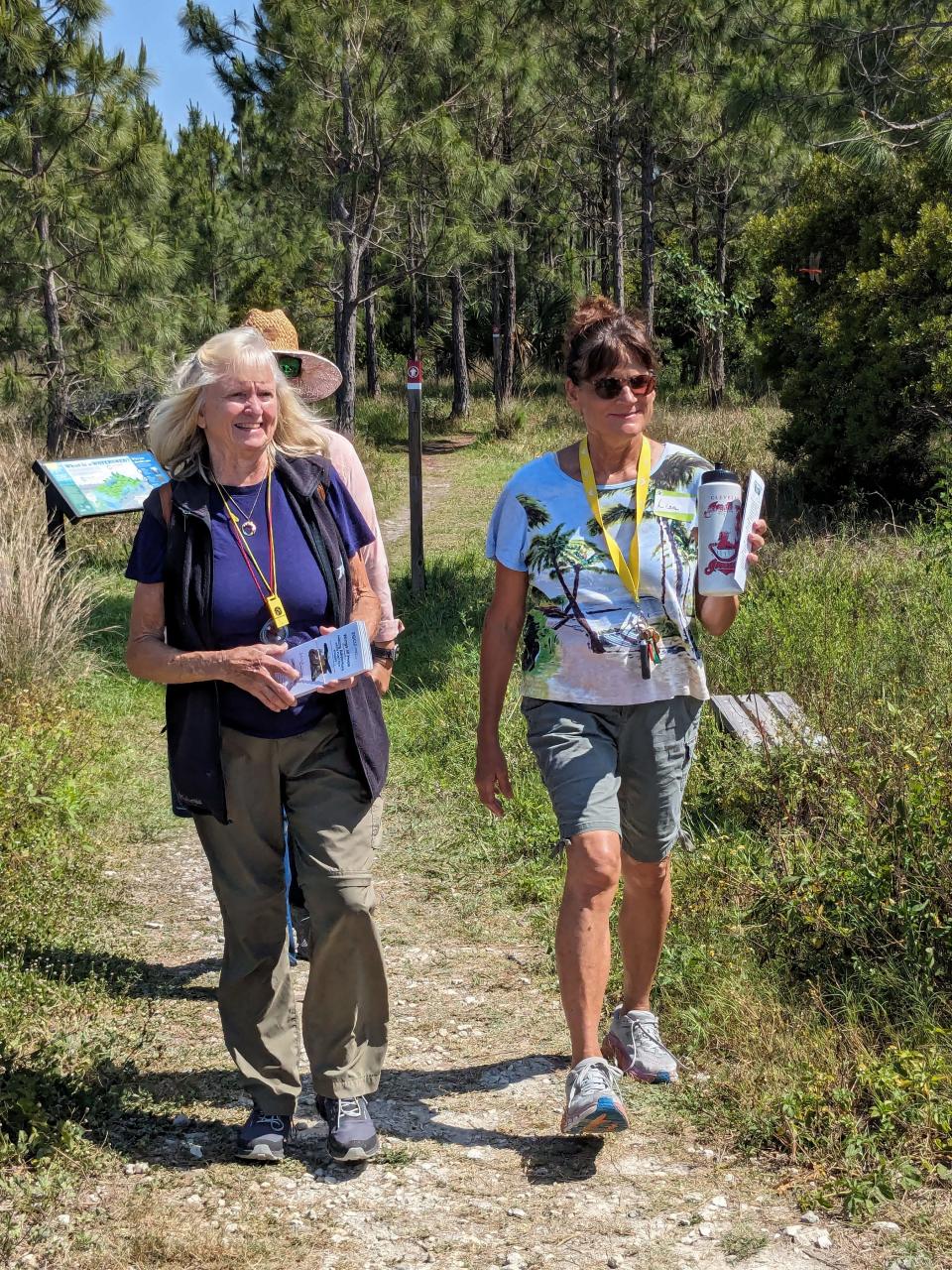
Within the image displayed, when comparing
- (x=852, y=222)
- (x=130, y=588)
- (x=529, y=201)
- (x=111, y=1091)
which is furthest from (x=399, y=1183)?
(x=529, y=201)

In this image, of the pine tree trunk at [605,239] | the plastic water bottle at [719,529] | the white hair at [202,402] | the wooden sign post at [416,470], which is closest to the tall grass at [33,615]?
the wooden sign post at [416,470]

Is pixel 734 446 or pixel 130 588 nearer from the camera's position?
pixel 130 588

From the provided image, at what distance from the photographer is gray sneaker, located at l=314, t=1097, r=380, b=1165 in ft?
10.1

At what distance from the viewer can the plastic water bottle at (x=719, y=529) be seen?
9.60 feet

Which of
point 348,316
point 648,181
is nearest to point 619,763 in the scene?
point 348,316

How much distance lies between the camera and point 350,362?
1741 cm

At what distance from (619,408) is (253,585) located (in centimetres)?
92

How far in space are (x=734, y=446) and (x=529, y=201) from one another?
32.8 feet

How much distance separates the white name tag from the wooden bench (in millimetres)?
1997

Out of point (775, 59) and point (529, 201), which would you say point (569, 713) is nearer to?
point (775, 59)

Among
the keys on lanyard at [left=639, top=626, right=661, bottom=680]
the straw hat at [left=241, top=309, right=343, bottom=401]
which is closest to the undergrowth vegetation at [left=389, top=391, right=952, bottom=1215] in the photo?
the keys on lanyard at [left=639, top=626, right=661, bottom=680]

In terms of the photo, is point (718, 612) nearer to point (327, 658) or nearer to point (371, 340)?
point (327, 658)

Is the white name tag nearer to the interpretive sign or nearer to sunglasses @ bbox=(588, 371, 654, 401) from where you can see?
sunglasses @ bbox=(588, 371, 654, 401)

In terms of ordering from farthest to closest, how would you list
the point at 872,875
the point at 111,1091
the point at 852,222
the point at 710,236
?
the point at 710,236
the point at 852,222
the point at 872,875
the point at 111,1091
